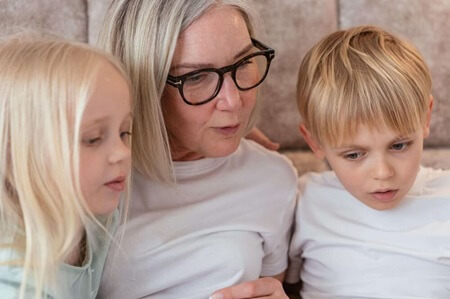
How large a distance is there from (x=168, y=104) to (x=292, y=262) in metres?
0.55

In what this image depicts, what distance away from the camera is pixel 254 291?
143 centimetres

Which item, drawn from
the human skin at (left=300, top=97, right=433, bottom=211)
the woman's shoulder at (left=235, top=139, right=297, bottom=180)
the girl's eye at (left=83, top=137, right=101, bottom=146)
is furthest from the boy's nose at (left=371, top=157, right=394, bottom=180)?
the girl's eye at (left=83, top=137, right=101, bottom=146)

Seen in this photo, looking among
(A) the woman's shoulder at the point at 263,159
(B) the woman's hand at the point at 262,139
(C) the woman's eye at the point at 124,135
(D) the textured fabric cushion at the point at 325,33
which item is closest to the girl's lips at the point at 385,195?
(A) the woman's shoulder at the point at 263,159

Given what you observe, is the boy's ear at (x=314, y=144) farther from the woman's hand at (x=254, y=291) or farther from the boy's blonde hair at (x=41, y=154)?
the boy's blonde hair at (x=41, y=154)

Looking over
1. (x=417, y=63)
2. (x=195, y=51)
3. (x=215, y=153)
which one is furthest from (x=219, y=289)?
(x=417, y=63)

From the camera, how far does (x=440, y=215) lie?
1549 mm

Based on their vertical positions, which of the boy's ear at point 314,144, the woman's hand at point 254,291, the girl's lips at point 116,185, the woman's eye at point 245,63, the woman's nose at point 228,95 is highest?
the woman's eye at point 245,63

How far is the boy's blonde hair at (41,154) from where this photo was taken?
3.73 feet

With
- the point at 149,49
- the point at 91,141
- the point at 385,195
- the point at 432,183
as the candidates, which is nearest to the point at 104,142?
the point at 91,141

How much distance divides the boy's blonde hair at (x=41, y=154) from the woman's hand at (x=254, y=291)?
0.36 meters

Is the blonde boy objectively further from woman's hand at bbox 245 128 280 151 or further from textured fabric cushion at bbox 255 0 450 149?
textured fabric cushion at bbox 255 0 450 149

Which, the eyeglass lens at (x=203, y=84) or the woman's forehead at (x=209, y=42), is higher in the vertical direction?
the woman's forehead at (x=209, y=42)

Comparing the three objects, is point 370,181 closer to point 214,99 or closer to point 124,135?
point 214,99

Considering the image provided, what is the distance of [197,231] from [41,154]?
462 millimetres
